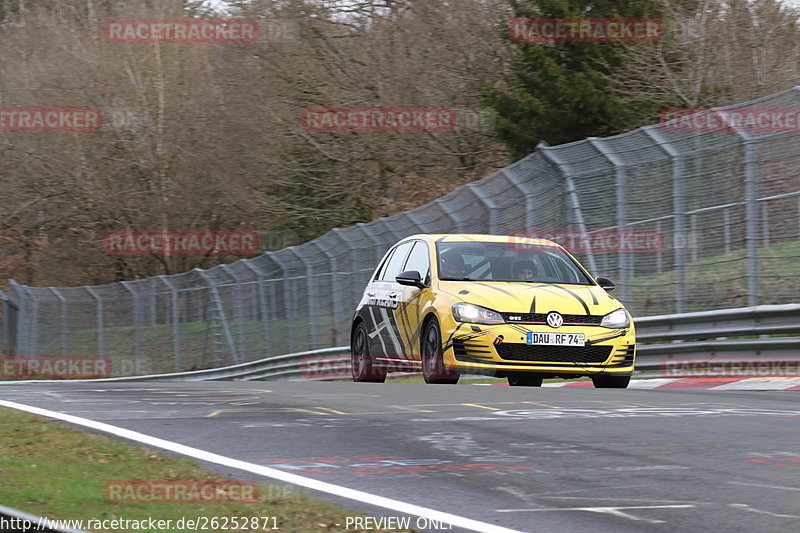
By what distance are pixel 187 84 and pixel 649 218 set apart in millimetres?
27863

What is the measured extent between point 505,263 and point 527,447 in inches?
231

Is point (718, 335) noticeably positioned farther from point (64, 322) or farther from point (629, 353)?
point (64, 322)

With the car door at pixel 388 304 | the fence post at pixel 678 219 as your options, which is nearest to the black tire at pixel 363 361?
the car door at pixel 388 304

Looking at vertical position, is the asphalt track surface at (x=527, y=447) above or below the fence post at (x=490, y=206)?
below

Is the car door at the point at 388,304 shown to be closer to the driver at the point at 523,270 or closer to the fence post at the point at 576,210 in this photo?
the driver at the point at 523,270

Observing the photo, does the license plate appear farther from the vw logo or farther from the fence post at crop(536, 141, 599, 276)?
the fence post at crop(536, 141, 599, 276)

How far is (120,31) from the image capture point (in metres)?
40.6

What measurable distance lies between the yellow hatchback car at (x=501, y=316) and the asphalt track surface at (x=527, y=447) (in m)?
0.73

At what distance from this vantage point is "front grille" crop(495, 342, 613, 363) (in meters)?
11.4

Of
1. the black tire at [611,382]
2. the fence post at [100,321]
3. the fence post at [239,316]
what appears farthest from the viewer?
the fence post at [100,321]

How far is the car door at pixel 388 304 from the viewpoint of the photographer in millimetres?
13203

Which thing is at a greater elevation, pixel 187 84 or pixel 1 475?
pixel 187 84

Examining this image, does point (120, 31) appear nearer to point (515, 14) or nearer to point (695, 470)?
point (515, 14)

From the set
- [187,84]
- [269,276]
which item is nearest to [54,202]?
[187,84]
